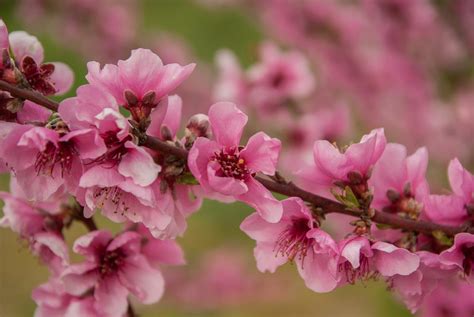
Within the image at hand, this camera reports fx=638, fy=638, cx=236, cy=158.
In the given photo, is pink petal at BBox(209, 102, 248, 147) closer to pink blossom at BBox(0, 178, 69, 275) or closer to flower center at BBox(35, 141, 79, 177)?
flower center at BBox(35, 141, 79, 177)

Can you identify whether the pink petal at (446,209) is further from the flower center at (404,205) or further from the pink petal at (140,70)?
the pink petal at (140,70)

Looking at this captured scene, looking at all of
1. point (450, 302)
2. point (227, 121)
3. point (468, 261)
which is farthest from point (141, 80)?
point (450, 302)

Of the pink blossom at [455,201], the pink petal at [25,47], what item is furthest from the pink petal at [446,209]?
the pink petal at [25,47]

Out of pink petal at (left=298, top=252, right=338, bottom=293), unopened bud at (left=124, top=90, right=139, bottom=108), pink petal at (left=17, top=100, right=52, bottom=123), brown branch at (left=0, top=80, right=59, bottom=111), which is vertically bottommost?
pink petal at (left=298, top=252, right=338, bottom=293)

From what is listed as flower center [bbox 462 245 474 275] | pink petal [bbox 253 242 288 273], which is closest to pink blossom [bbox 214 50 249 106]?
pink petal [bbox 253 242 288 273]

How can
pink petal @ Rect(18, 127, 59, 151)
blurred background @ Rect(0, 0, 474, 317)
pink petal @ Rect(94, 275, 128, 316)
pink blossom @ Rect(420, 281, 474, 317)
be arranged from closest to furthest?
pink petal @ Rect(18, 127, 59, 151) < pink petal @ Rect(94, 275, 128, 316) < pink blossom @ Rect(420, 281, 474, 317) < blurred background @ Rect(0, 0, 474, 317)

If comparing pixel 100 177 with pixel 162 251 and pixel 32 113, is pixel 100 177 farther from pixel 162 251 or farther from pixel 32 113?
pixel 162 251

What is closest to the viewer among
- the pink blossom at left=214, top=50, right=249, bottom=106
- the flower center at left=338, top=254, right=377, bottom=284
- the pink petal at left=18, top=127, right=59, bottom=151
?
the pink petal at left=18, top=127, right=59, bottom=151
